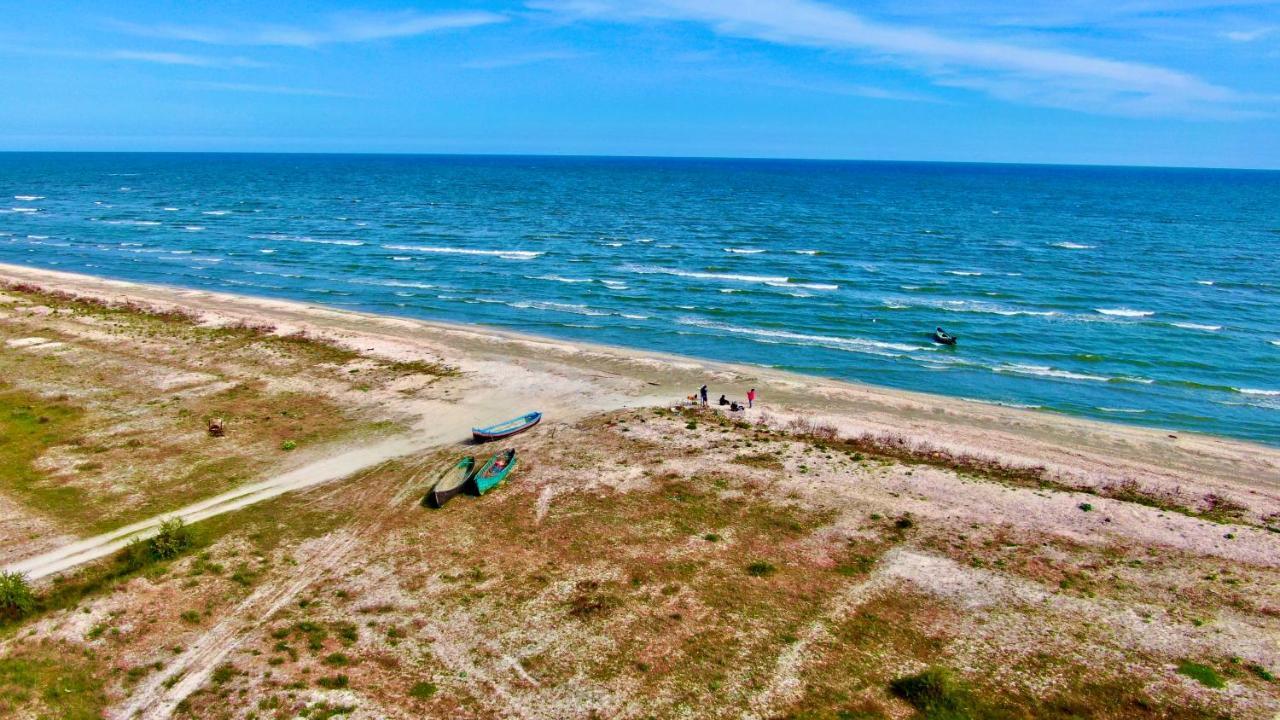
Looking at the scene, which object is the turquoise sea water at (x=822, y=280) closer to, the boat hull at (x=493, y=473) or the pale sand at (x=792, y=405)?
the pale sand at (x=792, y=405)

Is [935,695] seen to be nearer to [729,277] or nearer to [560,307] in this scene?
[560,307]

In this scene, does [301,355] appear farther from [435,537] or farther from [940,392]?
[940,392]

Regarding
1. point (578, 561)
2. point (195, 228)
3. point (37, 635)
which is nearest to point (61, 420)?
point (37, 635)

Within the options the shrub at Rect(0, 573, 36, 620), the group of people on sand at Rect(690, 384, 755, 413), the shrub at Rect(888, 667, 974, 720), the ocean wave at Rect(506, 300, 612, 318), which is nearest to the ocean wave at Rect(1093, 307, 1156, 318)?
the group of people on sand at Rect(690, 384, 755, 413)

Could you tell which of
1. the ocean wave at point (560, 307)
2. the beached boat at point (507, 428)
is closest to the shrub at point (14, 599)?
the beached boat at point (507, 428)

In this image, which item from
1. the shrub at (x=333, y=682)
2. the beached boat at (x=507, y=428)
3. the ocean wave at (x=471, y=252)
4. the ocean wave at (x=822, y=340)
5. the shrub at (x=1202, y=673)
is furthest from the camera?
the ocean wave at (x=471, y=252)

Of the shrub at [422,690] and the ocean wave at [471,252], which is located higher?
the ocean wave at [471,252]

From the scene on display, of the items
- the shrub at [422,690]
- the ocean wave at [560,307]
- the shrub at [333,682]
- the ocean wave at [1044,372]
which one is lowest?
the shrub at [422,690]

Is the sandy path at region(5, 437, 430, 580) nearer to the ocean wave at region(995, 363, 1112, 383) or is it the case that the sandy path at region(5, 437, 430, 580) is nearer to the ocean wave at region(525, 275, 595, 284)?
the ocean wave at region(995, 363, 1112, 383)
